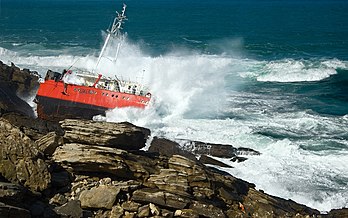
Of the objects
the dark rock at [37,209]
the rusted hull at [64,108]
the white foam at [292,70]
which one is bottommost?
the rusted hull at [64,108]

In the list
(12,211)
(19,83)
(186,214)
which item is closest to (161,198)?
(186,214)

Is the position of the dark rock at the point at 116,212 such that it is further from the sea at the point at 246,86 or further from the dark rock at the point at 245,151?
the dark rock at the point at 245,151

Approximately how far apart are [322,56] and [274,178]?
1802 inches

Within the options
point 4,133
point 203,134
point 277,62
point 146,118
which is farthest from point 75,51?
point 4,133

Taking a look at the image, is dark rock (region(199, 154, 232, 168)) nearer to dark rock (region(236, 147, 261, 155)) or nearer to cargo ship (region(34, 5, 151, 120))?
dark rock (region(236, 147, 261, 155))

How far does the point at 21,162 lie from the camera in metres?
13.2

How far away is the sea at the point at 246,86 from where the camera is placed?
77.6 ft

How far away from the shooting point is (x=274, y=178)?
72.9 ft

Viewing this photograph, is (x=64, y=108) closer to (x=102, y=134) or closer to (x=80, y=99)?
(x=80, y=99)

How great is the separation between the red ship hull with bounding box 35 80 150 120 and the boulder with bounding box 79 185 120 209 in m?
20.4

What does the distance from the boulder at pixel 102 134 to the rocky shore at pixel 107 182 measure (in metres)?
0.04

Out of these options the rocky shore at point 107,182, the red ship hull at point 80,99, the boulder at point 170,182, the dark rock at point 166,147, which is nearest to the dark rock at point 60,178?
the rocky shore at point 107,182

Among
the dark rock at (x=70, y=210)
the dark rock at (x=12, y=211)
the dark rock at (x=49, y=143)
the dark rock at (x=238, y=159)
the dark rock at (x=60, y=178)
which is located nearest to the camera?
the dark rock at (x=12, y=211)

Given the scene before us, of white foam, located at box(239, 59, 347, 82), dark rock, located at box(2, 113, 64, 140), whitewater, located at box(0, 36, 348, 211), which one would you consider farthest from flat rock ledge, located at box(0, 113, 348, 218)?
white foam, located at box(239, 59, 347, 82)
